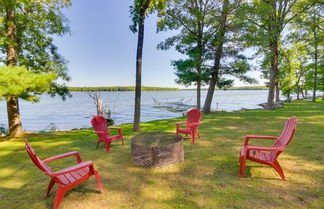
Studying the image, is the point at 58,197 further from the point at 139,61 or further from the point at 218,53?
the point at 218,53

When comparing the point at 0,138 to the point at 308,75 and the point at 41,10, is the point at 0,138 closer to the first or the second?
the point at 41,10

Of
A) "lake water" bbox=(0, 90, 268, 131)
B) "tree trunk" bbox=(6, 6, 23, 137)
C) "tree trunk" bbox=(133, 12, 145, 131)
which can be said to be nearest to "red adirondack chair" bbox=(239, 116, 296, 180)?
"tree trunk" bbox=(133, 12, 145, 131)

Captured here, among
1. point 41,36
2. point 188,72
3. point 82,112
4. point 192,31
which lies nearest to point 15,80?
point 41,36

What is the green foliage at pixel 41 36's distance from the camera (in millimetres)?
5645

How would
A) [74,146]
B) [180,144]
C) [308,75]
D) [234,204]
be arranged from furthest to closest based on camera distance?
[308,75]
[74,146]
[180,144]
[234,204]

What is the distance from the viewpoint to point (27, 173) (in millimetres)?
3133

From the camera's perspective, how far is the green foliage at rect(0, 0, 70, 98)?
564cm

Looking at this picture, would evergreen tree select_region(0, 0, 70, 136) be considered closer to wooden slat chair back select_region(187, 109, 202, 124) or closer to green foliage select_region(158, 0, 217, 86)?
wooden slat chair back select_region(187, 109, 202, 124)

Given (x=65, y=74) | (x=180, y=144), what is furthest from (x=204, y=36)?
(x=180, y=144)

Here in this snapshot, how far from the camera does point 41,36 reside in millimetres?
5969

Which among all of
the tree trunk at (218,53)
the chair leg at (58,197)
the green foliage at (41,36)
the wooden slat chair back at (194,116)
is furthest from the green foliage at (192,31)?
the chair leg at (58,197)

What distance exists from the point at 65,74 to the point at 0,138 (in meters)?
3.12

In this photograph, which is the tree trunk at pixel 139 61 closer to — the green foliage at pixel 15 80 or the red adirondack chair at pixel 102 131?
the red adirondack chair at pixel 102 131

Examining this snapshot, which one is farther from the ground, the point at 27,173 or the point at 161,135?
the point at 161,135
